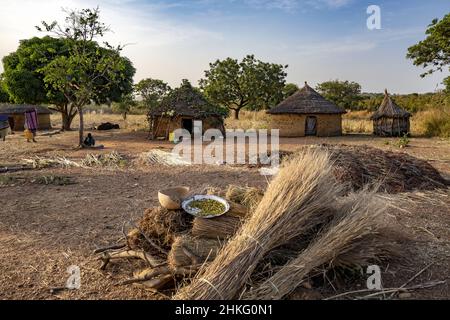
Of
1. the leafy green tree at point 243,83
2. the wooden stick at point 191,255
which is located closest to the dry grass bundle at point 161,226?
the wooden stick at point 191,255

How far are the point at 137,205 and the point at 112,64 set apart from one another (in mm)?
10832

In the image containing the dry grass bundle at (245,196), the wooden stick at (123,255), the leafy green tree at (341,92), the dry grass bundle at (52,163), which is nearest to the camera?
the wooden stick at (123,255)

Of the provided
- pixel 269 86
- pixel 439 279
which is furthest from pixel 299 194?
pixel 269 86

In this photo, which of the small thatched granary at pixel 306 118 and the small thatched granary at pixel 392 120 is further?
the small thatched granary at pixel 306 118

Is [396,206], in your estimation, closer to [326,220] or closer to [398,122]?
[326,220]

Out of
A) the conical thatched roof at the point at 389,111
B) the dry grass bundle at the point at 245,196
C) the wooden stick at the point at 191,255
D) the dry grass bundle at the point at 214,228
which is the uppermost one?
the conical thatched roof at the point at 389,111

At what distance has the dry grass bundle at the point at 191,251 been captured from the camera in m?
3.10

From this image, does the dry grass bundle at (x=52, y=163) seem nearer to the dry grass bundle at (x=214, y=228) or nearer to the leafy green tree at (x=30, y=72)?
the dry grass bundle at (x=214, y=228)

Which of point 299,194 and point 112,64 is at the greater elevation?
point 112,64

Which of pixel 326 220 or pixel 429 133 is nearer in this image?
pixel 326 220

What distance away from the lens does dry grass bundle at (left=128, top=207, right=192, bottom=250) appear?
11.7ft

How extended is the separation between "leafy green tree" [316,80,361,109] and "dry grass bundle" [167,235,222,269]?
36.5 meters

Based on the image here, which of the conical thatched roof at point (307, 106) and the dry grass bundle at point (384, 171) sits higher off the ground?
the conical thatched roof at point (307, 106)

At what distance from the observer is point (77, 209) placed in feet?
19.1
